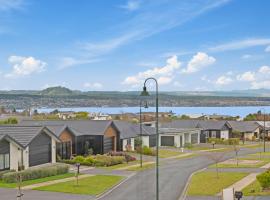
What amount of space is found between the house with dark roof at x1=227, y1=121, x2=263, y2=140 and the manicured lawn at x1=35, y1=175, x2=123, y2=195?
56.5 meters

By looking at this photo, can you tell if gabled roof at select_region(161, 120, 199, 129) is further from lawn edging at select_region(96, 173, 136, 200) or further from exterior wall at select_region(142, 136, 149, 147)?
lawn edging at select_region(96, 173, 136, 200)

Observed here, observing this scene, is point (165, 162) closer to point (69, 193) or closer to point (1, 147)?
point (1, 147)

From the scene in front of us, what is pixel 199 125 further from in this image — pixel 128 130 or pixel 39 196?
pixel 39 196

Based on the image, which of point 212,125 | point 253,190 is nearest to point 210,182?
point 253,190

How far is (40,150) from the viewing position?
4416cm

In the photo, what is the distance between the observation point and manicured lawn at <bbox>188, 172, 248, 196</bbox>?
3000cm

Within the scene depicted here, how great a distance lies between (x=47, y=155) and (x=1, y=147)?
26.8 feet

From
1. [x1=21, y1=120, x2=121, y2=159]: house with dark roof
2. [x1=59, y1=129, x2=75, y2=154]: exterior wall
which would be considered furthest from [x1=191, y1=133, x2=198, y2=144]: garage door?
[x1=59, y1=129, x2=75, y2=154]: exterior wall

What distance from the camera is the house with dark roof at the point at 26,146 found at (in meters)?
38.7

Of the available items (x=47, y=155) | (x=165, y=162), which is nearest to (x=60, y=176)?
(x=47, y=155)

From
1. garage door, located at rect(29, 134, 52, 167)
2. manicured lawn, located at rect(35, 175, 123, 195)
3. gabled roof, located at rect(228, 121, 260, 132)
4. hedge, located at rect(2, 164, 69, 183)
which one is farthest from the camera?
gabled roof, located at rect(228, 121, 260, 132)

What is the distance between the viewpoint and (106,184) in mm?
33531

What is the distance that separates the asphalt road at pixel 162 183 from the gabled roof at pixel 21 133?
33.8 feet

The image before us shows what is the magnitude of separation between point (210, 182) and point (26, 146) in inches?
646
